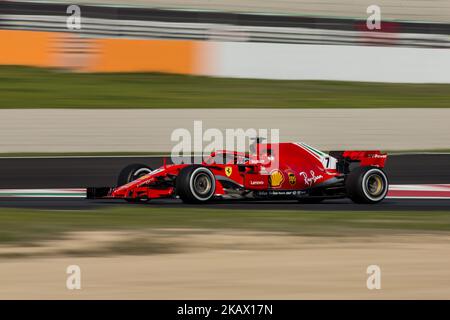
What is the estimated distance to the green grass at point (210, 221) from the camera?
8562 millimetres

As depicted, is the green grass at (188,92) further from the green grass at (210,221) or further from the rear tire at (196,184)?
the green grass at (210,221)

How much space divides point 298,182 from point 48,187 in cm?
361

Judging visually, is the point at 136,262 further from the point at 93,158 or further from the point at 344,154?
the point at 93,158

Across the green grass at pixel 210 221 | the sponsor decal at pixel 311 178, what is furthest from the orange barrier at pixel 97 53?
the green grass at pixel 210 221

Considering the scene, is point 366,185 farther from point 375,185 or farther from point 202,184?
point 202,184

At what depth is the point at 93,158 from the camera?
43.7ft

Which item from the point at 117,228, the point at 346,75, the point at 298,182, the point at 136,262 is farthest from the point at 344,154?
the point at 346,75

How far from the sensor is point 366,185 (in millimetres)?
10828

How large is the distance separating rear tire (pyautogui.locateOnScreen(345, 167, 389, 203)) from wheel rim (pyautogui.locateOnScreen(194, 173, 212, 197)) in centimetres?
160

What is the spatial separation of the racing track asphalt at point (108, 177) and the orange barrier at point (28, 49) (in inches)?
216

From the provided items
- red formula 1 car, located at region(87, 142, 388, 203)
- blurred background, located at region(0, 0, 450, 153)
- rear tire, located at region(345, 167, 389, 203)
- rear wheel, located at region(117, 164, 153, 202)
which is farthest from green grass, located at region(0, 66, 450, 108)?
rear tire, located at region(345, 167, 389, 203)

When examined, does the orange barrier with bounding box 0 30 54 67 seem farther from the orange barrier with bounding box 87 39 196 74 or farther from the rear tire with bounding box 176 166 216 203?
the rear tire with bounding box 176 166 216 203

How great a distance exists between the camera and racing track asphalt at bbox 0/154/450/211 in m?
10.7

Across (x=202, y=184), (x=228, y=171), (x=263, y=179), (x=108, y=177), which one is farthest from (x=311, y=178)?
(x=108, y=177)
